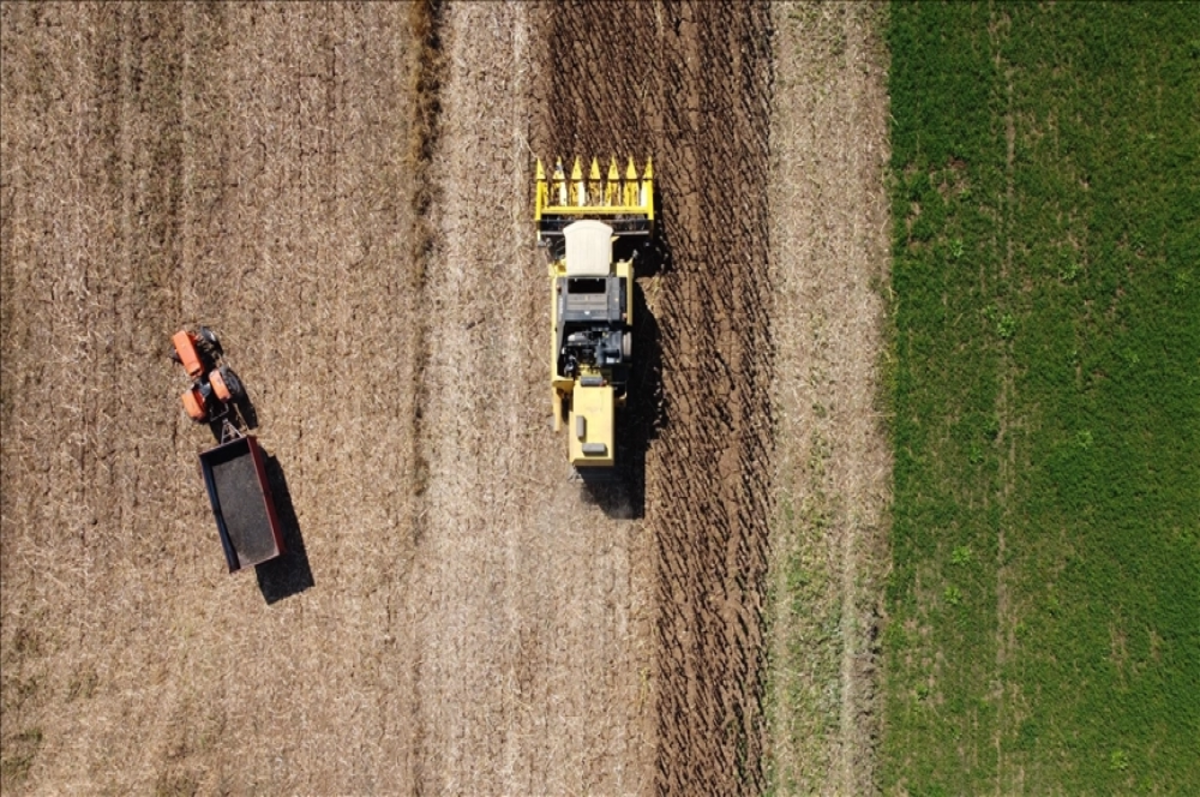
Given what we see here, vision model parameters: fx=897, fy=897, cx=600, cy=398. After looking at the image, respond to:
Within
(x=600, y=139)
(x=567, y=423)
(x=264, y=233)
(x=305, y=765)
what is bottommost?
(x=305, y=765)

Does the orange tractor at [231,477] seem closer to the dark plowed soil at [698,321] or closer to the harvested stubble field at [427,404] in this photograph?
the harvested stubble field at [427,404]

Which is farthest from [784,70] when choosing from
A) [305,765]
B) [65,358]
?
[305,765]

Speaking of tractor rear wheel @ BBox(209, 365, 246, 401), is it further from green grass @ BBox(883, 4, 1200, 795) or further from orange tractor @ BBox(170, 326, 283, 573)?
green grass @ BBox(883, 4, 1200, 795)

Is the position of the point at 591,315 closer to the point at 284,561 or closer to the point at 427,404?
the point at 427,404

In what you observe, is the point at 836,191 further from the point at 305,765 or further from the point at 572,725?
the point at 305,765

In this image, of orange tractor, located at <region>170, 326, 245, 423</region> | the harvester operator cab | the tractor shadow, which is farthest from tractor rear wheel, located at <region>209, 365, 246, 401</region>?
the tractor shadow

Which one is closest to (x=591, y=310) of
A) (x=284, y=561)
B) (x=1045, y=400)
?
(x=284, y=561)

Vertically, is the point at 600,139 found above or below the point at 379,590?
above
